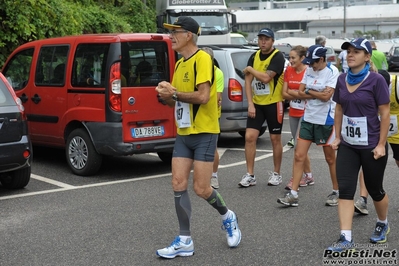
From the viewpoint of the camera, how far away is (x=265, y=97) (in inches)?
335

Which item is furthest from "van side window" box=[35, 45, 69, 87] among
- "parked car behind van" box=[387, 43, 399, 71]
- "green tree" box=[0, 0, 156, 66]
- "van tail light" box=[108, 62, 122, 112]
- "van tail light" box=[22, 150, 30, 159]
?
"parked car behind van" box=[387, 43, 399, 71]

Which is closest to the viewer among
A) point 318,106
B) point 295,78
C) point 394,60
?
point 318,106

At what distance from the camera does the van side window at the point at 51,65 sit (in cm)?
950

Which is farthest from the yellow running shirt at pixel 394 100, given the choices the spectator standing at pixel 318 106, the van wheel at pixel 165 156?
the van wheel at pixel 165 156

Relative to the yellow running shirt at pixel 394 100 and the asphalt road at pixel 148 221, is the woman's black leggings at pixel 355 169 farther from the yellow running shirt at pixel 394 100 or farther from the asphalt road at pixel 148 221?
the yellow running shirt at pixel 394 100

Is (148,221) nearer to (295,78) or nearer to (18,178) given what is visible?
(18,178)

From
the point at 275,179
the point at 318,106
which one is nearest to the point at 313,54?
the point at 318,106

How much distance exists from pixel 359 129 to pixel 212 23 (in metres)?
19.7

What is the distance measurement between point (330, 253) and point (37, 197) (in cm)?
381

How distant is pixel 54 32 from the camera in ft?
49.3

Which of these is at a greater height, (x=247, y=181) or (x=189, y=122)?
(x=189, y=122)

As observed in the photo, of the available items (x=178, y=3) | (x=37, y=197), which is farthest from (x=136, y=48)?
(x=178, y=3)

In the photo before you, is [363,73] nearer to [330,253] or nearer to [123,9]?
[330,253]

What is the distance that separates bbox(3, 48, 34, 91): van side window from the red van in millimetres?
446
